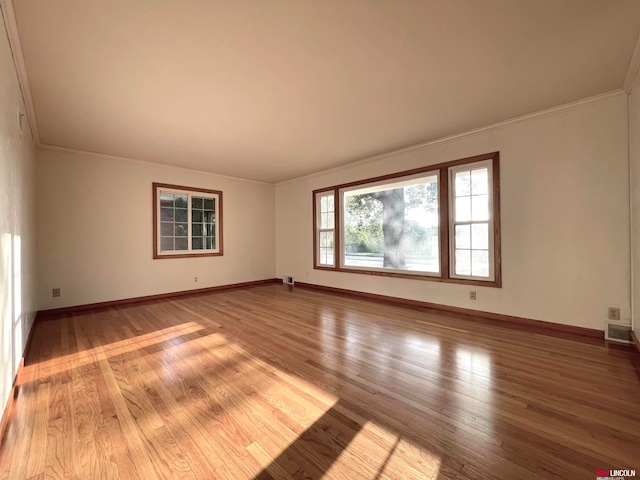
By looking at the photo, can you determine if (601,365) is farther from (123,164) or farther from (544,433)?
(123,164)

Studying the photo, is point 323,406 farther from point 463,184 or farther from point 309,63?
point 463,184

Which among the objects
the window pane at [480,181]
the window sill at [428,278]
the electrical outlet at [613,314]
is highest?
the window pane at [480,181]

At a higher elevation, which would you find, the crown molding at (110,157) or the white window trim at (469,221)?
the crown molding at (110,157)

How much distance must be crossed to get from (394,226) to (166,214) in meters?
4.53

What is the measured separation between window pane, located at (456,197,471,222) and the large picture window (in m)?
0.01

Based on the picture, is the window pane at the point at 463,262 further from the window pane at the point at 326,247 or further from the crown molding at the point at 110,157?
the crown molding at the point at 110,157

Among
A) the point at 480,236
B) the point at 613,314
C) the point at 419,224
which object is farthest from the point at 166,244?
the point at 613,314

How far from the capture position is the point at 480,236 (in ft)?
12.7

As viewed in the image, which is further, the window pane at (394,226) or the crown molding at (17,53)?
the window pane at (394,226)

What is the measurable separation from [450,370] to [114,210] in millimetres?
5637

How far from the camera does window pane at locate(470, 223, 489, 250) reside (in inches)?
150

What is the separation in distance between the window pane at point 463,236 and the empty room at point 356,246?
0.14 feet

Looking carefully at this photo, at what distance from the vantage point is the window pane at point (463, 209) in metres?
3.99

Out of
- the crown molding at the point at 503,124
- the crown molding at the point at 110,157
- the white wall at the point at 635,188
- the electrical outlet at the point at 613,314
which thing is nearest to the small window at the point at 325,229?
the crown molding at the point at 503,124
